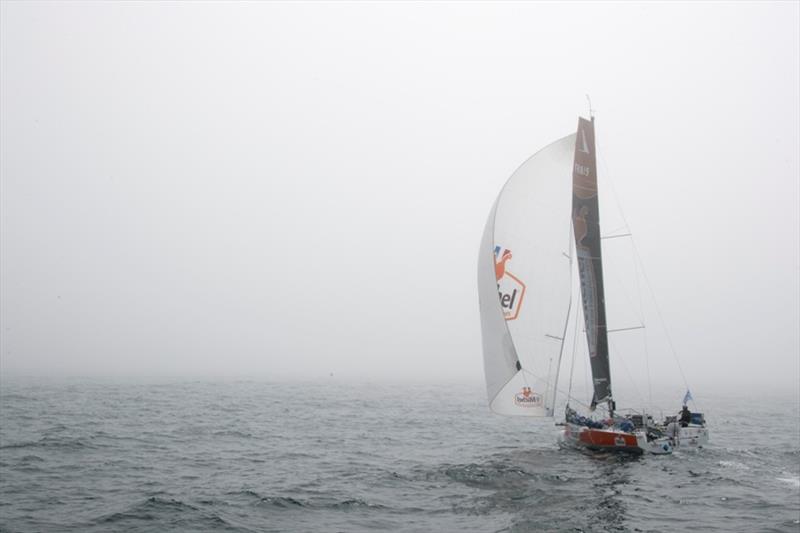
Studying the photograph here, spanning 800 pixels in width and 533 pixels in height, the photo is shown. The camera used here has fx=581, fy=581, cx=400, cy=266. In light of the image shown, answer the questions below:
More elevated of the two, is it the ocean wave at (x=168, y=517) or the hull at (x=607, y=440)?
the hull at (x=607, y=440)

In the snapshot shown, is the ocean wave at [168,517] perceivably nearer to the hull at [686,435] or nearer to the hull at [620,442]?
the hull at [620,442]

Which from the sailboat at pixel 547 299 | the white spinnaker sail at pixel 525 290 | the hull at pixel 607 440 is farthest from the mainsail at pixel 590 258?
the hull at pixel 607 440

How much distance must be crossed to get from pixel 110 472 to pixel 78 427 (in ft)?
43.7

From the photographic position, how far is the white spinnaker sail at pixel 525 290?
24.5 m

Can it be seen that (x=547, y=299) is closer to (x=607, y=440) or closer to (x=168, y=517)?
(x=607, y=440)

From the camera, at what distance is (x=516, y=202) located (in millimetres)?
25781

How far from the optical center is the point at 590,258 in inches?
1072

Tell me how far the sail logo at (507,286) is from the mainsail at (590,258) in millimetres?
3931

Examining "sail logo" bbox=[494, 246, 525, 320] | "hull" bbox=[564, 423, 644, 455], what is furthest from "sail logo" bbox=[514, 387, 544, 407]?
"sail logo" bbox=[494, 246, 525, 320]

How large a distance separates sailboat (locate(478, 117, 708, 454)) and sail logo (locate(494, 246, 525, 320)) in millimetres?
43

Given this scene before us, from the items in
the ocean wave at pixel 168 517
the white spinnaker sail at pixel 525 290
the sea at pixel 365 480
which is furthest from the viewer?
the white spinnaker sail at pixel 525 290

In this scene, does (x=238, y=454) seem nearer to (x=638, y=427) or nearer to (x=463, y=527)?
(x=463, y=527)

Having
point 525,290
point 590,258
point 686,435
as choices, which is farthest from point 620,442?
point 590,258

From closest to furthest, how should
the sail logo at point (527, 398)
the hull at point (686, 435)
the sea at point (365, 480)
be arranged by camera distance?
the sea at point (365, 480) → the sail logo at point (527, 398) → the hull at point (686, 435)
